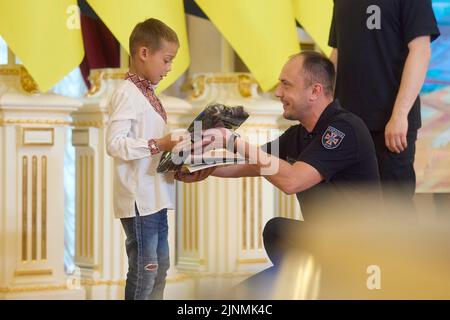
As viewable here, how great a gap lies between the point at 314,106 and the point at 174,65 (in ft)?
2.65

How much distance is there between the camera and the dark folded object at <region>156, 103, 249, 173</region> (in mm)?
1595

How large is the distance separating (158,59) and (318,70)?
0.98 ft

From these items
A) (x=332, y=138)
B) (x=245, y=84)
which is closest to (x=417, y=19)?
(x=332, y=138)

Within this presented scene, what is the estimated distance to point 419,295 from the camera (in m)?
1.49

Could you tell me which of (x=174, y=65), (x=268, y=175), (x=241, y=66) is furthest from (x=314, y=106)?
(x=241, y=66)

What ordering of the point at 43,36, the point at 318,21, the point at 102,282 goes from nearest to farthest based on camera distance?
the point at 43,36, the point at 102,282, the point at 318,21

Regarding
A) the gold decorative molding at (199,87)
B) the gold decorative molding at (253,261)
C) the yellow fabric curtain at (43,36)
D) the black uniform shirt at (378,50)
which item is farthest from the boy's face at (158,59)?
the gold decorative molding at (253,261)

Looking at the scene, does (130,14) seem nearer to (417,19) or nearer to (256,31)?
(256,31)

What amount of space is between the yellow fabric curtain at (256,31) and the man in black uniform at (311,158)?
0.80 meters

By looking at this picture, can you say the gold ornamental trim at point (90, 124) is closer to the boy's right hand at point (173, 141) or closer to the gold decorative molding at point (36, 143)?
the gold decorative molding at point (36, 143)

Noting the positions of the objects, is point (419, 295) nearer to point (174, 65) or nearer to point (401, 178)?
point (401, 178)

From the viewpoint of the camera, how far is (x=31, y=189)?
2420mm

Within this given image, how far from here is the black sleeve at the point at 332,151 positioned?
167cm

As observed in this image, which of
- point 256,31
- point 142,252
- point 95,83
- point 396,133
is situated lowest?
point 142,252
